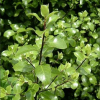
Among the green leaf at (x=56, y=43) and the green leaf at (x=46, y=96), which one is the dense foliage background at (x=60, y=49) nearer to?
the green leaf at (x=46, y=96)

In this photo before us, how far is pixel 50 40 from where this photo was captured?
4.53 feet

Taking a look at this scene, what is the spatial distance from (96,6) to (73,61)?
88 cm

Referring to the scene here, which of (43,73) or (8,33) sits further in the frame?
(8,33)

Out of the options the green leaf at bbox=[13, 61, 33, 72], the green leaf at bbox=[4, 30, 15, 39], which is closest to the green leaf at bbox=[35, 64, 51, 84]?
the green leaf at bbox=[13, 61, 33, 72]

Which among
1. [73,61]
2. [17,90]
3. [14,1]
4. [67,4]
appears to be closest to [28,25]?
[14,1]

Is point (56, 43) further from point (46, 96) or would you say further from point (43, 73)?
point (46, 96)

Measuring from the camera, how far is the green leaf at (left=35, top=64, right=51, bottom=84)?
1.32 m

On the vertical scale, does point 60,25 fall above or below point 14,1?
below

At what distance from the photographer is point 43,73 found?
1.35 m

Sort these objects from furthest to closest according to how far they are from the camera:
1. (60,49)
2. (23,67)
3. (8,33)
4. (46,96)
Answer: (60,49) < (8,33) < (46,96) < (23,67)

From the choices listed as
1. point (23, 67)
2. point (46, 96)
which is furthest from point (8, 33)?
point (46, 96)

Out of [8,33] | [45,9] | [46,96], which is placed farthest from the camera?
[8,33]

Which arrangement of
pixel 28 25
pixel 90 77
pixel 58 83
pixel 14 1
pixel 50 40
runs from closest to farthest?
1. pixel 50 40
2. pixel 58 83
3. pixel 90 77
4. pixel 14 1
5. pixel 28 25

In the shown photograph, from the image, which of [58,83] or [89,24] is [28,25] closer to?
[89,24]
